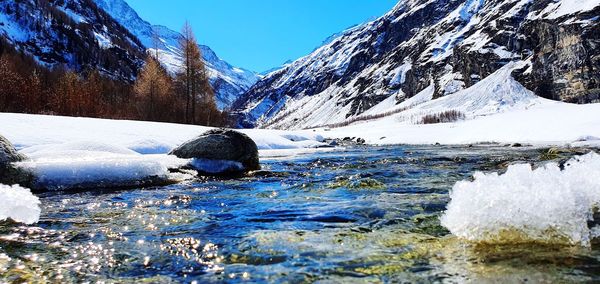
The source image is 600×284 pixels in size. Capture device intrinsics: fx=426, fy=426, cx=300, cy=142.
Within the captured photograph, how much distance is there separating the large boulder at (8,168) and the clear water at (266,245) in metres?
1.62

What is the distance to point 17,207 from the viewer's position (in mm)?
6105

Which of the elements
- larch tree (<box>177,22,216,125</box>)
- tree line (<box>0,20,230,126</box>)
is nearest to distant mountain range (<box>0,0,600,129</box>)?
larch tree (<box>177,22,216,125</box>)

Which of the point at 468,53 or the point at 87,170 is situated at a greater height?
the point at 468,53

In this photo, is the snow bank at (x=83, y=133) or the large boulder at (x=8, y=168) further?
the snow bank at (x=83, y=133)

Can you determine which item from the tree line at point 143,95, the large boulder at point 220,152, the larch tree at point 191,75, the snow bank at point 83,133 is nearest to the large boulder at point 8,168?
the snow bank at point 83,133

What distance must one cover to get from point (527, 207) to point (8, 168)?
10018mm

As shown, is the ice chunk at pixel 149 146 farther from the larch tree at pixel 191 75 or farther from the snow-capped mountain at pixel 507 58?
the snow-capped mountain at pixel 507 58

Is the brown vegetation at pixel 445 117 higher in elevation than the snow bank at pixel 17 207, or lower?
higher

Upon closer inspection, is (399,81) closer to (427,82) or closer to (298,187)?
(427,82)

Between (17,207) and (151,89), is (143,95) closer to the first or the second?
(151,89)

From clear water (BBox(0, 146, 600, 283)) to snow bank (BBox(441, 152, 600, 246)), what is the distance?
0.15 m

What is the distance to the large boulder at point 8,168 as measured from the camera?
920cm

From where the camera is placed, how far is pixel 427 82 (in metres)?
157

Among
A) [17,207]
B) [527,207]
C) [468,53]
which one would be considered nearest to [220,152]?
[17,207]
